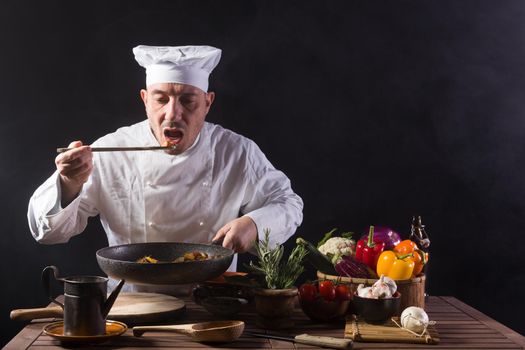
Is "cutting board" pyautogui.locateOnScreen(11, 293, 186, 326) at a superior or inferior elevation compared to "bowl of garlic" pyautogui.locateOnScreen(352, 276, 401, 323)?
inferior

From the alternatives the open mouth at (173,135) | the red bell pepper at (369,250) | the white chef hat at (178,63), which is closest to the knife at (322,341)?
the red bell pepper at (369,250)

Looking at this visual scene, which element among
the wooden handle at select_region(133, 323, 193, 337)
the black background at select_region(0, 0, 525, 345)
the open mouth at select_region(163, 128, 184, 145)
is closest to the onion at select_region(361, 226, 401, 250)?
the wooden handle at select_region(133, 323, 193, 337)

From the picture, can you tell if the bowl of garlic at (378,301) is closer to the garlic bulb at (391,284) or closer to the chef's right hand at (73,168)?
the garlic bulb at (391,284)

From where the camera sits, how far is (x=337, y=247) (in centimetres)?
264

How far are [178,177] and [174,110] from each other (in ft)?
1.12

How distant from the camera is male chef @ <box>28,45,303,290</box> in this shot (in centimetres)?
312

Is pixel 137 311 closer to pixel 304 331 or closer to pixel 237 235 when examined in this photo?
pixel 304 331

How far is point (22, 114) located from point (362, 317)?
2511 mm

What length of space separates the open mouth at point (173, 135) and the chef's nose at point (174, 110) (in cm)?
5

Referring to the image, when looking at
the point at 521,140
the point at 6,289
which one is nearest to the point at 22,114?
the point at 6,289

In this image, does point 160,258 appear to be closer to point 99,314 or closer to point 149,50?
point 99,314

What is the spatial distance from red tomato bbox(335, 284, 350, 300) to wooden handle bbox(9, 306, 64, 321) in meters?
0.84

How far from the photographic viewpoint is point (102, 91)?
408 centimetres

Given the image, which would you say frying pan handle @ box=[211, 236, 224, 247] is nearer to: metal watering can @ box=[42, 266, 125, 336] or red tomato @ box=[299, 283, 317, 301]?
red tomato @ box=[299, 283, 317, 301]
